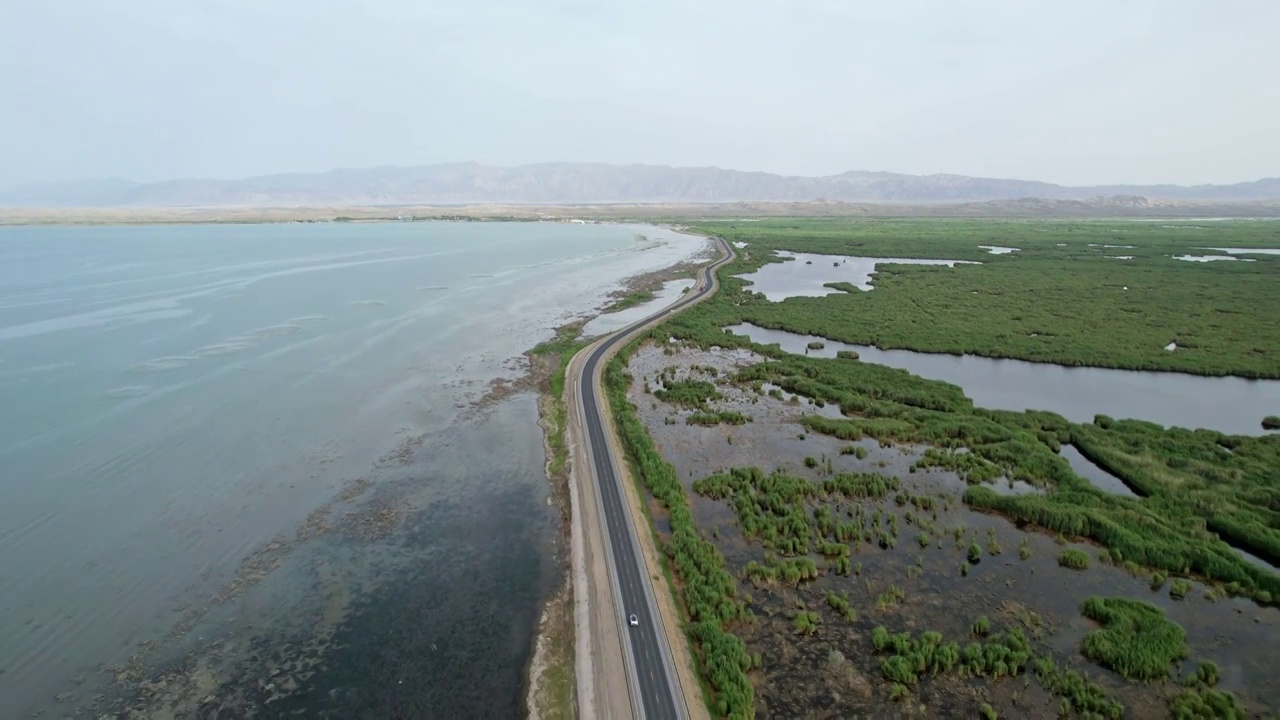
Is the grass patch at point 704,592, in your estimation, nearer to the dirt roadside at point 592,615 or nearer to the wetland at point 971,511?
the wetland at point 971,511

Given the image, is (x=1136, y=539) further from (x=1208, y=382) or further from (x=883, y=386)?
(x=1208, y=382)

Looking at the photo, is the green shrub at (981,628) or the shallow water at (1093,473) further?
the shallow water at (1093,473)

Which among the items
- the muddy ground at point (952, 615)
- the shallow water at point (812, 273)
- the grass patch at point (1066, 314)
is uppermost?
the shallow water at point (812, 273)

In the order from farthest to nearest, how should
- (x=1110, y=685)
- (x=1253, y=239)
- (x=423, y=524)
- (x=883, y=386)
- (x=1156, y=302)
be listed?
(x=1253, y=239) → (x=1156, y=302) → (x=883, y=386) → (x=423, y=524) → (x=1110, y=685)

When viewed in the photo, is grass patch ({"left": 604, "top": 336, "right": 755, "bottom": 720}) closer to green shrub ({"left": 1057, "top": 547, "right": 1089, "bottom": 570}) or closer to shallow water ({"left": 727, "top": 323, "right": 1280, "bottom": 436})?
green shrub ({"left": 1057, "top": 547, "right": 1089, "bottom": 570})

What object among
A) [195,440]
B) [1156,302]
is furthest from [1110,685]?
[1156,302]

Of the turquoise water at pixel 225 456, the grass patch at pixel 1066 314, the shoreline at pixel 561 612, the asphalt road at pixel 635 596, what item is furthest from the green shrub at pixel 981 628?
the grass patch at pixel 1066 314
